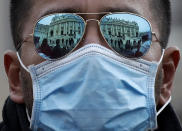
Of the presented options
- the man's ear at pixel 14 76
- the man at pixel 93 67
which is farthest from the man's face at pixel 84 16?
the man's ear at pixel 14 76

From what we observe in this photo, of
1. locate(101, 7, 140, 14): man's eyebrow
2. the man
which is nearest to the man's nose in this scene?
the man

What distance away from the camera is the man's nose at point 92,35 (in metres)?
3.04

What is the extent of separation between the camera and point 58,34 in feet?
10.1

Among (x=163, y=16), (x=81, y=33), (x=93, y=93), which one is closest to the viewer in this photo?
(x=93, y=93)

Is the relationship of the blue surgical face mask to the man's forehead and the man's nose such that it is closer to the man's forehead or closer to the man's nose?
the man's nose

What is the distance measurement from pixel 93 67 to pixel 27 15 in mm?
783

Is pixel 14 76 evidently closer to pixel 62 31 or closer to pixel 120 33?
pixel 62 31

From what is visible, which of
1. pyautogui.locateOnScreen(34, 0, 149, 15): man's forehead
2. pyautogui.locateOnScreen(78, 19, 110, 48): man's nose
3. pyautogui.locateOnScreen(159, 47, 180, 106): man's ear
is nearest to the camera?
pyautogui.locateOnScreen(78, 19, 110, 48): man's nose

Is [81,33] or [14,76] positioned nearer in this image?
[81,33]

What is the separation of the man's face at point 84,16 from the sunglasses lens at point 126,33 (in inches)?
1.8

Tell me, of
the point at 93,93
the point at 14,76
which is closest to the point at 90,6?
the point at 93,93

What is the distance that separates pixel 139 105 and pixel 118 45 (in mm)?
382

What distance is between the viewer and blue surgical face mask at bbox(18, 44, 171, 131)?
2814mm

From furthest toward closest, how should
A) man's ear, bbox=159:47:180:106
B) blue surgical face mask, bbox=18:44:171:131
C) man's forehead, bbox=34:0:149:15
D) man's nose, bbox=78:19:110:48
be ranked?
man's ear, bbox=159:47:180:106, man's forehead, bbox=34:0:149:15, man's nose, bbox=78:19:110:48, blue surgical face mask, bbox=18:44:171:131
